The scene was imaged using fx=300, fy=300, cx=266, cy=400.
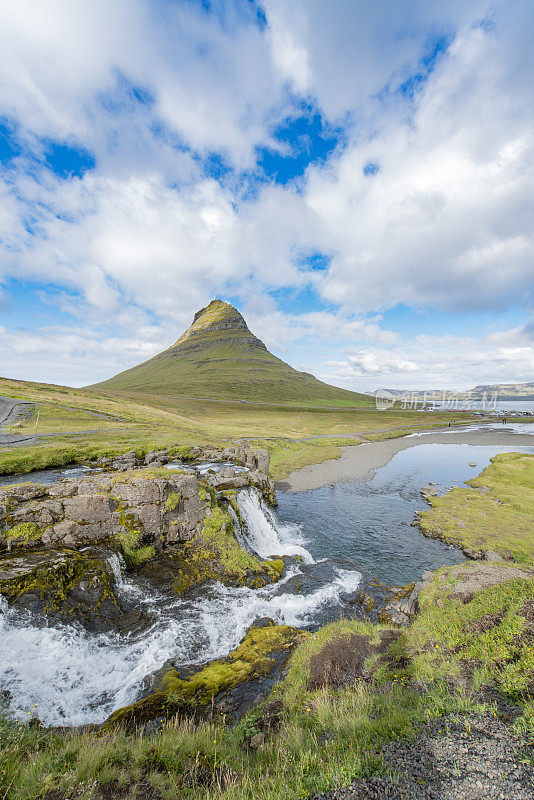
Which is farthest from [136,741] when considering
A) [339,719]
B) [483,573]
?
[483,573]

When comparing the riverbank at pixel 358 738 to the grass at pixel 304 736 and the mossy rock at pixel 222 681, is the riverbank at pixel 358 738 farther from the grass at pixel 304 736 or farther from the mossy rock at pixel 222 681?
the mossy rock at pixel 222 681

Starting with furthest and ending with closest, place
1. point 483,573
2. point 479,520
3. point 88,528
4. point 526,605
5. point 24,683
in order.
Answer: point 479,520
point 88,528
point 483,573
point 24,683
point 526,605

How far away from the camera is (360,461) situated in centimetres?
6606

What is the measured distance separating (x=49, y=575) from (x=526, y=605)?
20.6 metres

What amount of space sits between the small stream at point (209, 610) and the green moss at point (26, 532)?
15.4 ft

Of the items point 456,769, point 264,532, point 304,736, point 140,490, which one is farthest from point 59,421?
point 456,769

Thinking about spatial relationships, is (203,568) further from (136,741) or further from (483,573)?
(483,573)

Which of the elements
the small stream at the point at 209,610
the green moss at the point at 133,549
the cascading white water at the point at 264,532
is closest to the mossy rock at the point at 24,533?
the green moss at the point at 133,549

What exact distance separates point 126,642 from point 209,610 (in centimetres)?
446

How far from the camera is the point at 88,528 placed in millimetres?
19219

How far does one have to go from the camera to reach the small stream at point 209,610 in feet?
38.2

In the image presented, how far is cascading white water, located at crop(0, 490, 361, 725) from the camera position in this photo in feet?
36.9

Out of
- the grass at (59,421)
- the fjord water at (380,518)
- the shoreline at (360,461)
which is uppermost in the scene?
the grass at (59,421)

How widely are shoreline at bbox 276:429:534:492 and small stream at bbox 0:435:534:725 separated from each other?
12435mm
